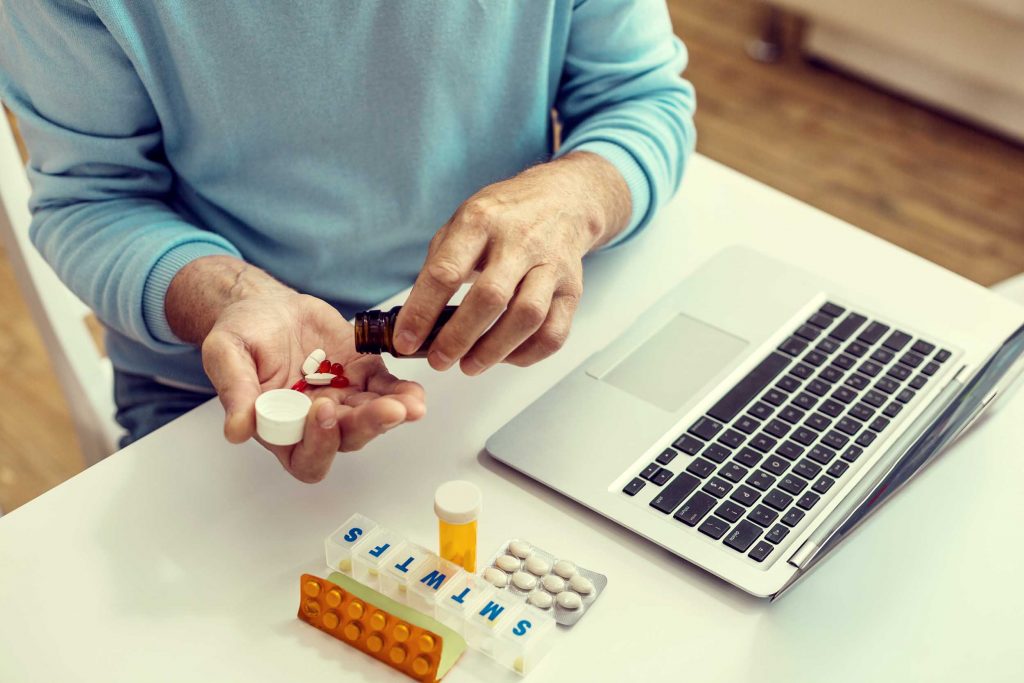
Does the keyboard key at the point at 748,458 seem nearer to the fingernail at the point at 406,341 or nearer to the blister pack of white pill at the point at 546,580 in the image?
the blister pack of white pill at the point at 546,580

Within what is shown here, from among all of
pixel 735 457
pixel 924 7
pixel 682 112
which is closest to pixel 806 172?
pixel 924 7

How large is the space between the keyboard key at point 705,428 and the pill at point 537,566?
0.55 ft

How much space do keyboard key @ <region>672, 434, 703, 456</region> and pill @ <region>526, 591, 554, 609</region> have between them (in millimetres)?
165

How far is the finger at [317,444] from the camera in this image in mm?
664

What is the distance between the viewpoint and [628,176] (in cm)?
94

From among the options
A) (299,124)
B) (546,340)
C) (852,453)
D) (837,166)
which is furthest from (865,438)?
(837,166)

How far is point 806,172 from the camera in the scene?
2.52 m

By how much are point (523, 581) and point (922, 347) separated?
416 mm

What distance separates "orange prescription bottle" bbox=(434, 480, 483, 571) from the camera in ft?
2.11

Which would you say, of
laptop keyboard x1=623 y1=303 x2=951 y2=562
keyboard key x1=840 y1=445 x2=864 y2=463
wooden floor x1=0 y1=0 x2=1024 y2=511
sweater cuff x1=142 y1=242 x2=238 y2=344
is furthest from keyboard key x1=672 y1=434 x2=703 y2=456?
wooden floor x1=0 y1=0 x2=1024 y2=511

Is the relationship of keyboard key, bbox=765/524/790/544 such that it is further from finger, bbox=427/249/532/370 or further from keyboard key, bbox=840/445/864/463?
Answer: finger, bbox=427/249/532/370

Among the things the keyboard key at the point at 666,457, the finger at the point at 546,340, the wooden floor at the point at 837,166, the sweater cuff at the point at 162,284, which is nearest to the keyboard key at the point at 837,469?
the keyboard key at the point at 666,457

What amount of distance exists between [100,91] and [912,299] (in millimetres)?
714

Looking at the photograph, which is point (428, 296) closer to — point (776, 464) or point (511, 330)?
point (511, 330)
